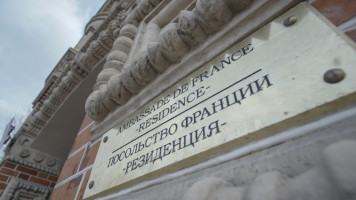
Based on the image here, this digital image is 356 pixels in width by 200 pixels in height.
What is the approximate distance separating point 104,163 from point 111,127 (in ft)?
0.67

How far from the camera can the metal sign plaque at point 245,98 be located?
15.2 inches

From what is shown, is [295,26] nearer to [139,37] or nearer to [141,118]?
[141,118]

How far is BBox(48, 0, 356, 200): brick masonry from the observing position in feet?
1.51

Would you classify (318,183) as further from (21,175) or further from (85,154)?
(21,175)

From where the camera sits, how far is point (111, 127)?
3.28ft

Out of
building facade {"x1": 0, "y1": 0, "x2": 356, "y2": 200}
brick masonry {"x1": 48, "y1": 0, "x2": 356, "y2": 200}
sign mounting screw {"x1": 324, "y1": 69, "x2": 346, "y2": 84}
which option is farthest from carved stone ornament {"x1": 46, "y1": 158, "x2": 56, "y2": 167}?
sign mounting screw {"x1": 324, "y1": 69, "x2": 346, "y2": 84}

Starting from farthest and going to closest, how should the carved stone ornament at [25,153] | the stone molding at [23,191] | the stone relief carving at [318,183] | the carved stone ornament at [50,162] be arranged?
1. the carved stone ornament at [50,162]
2. the carved stone ornament at [25,153]
3. the stone molding at [23,191]
4. the stone relief carving at [318,183]

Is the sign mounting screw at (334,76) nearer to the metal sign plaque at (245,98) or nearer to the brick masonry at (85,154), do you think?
the metal sign plaque at (245,98)

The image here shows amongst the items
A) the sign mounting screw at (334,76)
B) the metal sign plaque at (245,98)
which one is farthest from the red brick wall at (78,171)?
the sign mounting screw at (334,76)

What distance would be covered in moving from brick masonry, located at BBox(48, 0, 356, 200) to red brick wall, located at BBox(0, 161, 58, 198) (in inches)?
49.7

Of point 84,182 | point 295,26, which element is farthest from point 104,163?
point 295,26

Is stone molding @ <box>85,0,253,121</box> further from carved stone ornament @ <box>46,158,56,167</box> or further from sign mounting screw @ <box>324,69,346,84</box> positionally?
carved stone ornament @ <box>46,158,56,167</box>

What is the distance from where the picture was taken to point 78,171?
3.44 feet

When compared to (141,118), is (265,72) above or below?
below
